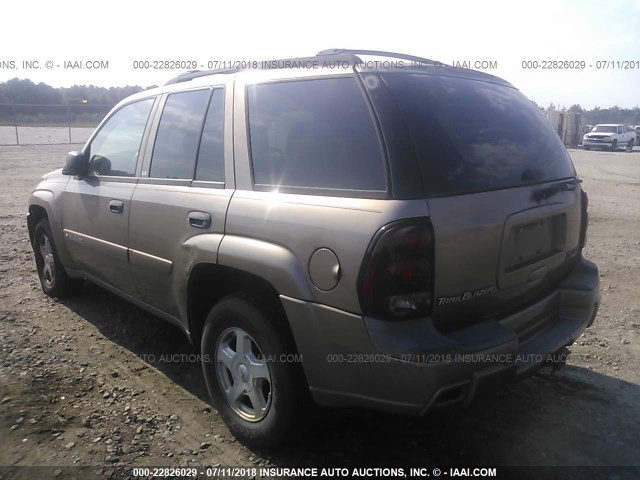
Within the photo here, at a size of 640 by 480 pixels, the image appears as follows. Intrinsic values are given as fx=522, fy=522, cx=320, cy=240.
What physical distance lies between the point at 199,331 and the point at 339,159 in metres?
1.47

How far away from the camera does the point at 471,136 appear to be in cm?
250

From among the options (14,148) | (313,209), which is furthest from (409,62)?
(14,148)

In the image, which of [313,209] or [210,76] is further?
[210,76]

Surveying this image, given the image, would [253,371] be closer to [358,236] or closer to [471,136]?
[358,236]

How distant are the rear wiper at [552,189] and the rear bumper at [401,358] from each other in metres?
0.61

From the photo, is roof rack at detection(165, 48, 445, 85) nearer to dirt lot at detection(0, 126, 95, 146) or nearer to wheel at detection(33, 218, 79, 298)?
wheel at detection(33, 218, 79, 298)

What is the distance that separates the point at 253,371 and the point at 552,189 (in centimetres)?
185

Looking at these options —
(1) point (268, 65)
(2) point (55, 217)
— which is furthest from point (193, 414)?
(2) point (55, 217)

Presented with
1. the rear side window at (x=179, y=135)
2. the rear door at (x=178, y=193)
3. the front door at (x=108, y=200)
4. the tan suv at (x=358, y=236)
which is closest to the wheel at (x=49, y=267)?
the front door at (x=108, y=200)

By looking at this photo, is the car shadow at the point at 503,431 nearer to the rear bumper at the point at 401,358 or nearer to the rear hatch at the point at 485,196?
the rear bumper at the point at 401,358

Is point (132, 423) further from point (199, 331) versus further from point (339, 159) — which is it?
point (339, 159)

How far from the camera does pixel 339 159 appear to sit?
2.41 m

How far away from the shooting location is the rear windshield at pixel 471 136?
7.57 ft

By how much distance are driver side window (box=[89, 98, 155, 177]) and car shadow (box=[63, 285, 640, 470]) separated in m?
1.62
